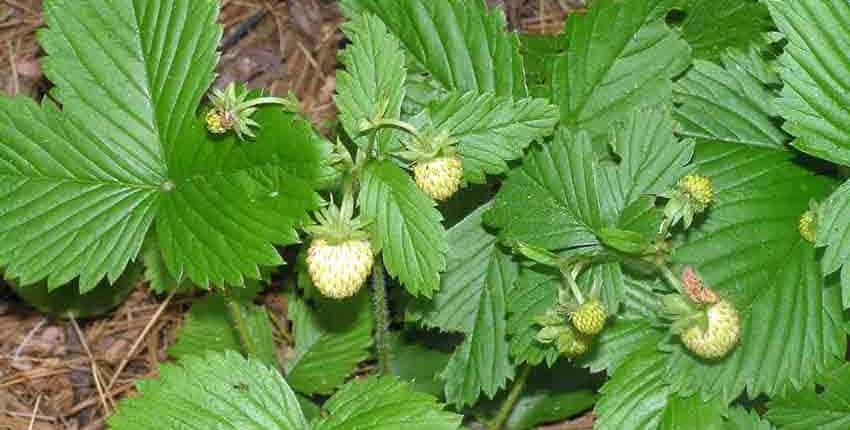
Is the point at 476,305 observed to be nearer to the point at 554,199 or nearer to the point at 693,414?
the point at 554,199

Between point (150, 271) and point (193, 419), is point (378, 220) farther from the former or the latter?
point (150, 271)

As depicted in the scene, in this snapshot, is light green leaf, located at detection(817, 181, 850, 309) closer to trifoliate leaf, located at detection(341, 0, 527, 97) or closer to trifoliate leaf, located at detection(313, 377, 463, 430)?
trifoliate leaf, located at detection(341, 0, 527, 97)

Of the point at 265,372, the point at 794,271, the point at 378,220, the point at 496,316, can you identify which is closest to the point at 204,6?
the point at 378,220

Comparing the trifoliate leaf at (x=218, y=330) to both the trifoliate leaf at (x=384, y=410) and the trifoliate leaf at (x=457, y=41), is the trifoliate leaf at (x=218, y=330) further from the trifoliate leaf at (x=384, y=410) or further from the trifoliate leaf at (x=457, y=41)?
the trifoliate leaf at (x=457, y=41)

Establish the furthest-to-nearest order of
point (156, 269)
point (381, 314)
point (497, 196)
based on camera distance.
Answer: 1. point (156, 269)
2. point (381, 314)
3. point (497, 196)

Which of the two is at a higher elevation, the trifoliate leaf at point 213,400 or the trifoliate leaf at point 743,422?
the trifoliate leaf at point 213,400

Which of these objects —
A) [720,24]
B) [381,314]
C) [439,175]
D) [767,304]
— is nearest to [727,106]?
[720,24]

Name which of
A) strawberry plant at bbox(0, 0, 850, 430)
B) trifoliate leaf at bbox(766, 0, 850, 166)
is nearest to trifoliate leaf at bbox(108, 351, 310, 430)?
strawberry plant at bbox(0, 0, 850, 430)

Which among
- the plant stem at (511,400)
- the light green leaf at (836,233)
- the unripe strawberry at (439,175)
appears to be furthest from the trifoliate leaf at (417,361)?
the light green leaf at (836,233)
